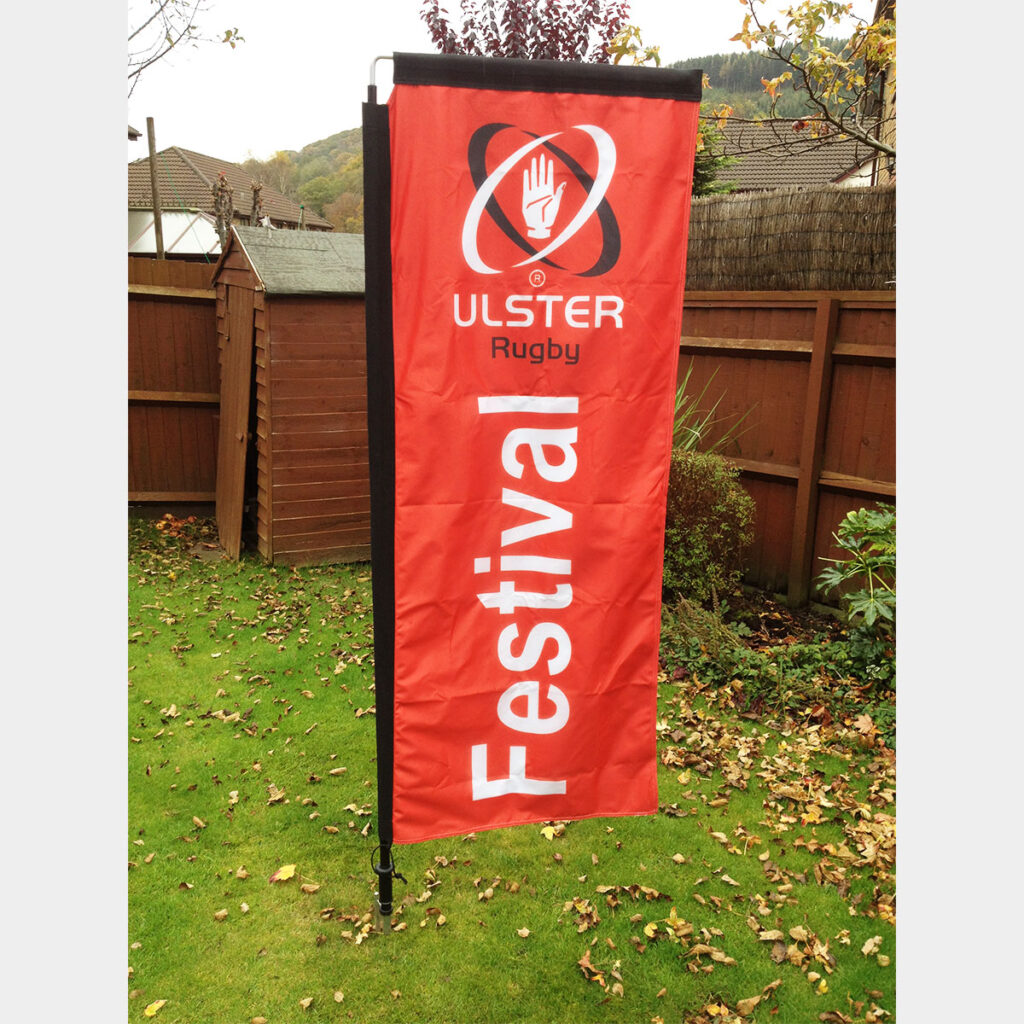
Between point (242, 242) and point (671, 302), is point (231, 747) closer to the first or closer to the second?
point (671, 302)

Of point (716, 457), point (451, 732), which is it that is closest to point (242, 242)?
point (716, 457)

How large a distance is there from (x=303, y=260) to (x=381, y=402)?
5098 mm

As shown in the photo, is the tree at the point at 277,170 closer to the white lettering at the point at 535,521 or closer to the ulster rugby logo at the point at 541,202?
the ulster rugby logo at the point at 541,202

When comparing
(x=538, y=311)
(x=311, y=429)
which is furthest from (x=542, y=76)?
(x=311, y=429)

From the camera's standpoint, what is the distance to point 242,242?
7367 millimetres

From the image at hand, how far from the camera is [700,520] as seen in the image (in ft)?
19.4

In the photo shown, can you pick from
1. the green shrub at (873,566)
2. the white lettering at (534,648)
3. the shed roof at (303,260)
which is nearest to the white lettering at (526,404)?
the white lettering at (534,648)

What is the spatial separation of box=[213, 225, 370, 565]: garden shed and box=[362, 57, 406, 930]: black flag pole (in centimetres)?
445

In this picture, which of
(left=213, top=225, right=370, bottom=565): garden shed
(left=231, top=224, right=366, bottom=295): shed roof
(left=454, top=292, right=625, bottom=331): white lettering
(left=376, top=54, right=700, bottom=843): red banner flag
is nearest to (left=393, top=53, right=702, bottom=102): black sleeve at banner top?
(left=376, top=54, right=700, bottom=843): red banner flag

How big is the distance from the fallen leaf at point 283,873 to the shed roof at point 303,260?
15.3ft

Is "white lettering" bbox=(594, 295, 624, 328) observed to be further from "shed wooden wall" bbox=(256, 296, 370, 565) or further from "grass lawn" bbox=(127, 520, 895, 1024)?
"shed wooden wall" bbox=(256, 296, 370, 565)

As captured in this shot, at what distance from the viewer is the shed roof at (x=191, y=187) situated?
34875 mm

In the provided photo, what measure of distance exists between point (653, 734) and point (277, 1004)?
1690 mm

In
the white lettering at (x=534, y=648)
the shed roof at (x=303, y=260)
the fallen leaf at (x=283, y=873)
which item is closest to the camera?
the white lettering at (x=534, y=648)
